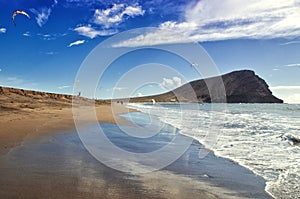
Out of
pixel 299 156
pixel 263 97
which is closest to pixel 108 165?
pixel 299 156

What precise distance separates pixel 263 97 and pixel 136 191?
201582 millimetres

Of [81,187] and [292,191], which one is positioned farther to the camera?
[292,191]

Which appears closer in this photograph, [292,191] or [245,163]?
[292,191]

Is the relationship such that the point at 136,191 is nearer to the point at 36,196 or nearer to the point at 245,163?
the point at 36,196

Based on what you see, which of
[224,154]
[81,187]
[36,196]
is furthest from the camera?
[224,154]

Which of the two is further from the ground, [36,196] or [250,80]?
[250,80]

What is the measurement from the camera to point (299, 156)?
9688mm

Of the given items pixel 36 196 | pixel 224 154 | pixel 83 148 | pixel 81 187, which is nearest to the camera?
pixel 36 196

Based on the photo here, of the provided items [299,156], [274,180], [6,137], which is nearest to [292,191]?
[274,180]


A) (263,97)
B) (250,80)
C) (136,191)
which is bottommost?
(136,191)

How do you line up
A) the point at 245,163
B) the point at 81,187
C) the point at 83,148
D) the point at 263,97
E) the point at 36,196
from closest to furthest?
the point at 36,196, the point at 81,187, the point at 245,163, the point at 83,148, the point at 263,97

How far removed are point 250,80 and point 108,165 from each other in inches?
8049

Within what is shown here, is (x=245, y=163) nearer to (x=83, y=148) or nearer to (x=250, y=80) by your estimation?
(x=83, y=148)

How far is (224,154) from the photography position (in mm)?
9438
